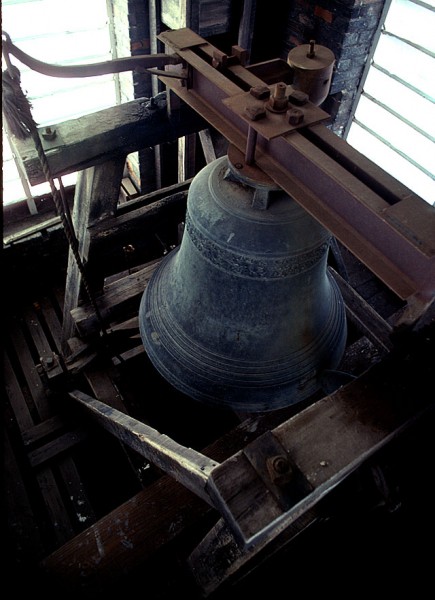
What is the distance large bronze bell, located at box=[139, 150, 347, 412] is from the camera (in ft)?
4.64

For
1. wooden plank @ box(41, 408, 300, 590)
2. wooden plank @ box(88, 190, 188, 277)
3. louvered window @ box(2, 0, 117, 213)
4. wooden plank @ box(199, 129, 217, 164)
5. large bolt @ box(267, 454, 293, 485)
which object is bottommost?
large bolt @ box(267, 454, 293, 485)

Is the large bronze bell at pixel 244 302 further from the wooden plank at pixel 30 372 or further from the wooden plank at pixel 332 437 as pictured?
the wooden plank at pixel 30 372

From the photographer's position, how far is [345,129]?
3918 mm

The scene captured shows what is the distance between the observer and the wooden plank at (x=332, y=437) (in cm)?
114

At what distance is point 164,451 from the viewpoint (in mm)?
1609

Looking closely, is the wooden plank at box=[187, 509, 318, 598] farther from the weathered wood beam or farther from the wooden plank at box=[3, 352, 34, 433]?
the wooden plank at box=[3, 352, 34, 433]

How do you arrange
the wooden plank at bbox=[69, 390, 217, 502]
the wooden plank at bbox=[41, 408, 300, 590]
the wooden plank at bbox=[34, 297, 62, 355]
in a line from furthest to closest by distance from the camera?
1. the wooden plank at bbox=[34, 297, 62, 355]
2. the wooden plank at bbox=[41, 408, 300, 590]
3. the wooden plank at bbox=[69, 390, 217, 502]

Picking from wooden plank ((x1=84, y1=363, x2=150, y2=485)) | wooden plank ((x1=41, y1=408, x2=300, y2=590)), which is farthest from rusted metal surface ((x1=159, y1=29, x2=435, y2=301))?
wooden plank ((x1=84, y1=363, x2=150, y2=485))

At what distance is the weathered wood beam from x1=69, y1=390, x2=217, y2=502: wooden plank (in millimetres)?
1043

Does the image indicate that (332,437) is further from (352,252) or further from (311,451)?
(352,252)

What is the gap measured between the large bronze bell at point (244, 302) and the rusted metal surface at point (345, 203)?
0.09 meters

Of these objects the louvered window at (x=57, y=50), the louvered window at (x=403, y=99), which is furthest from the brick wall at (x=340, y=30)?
the louvered window at (x=57, y=50)

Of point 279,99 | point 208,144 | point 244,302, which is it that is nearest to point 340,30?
point 208,144

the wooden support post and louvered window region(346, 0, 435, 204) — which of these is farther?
louvered window region(346, 0, 435, 204)
